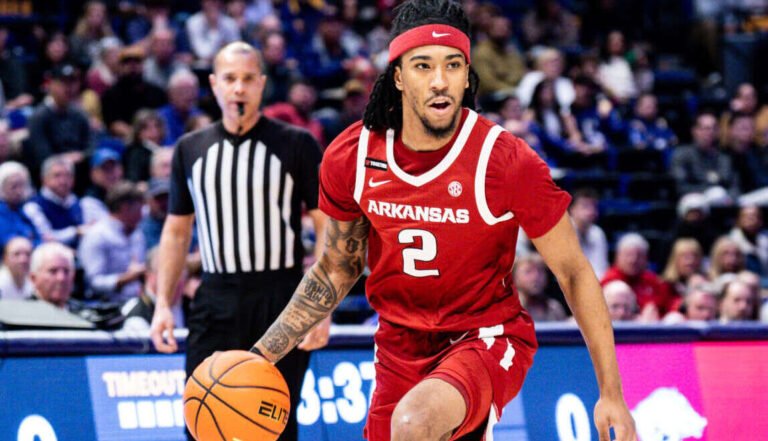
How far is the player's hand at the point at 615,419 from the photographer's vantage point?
3.95m

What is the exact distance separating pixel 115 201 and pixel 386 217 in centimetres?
548

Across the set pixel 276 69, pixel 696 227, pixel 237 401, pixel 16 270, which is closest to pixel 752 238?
pixel 696 227

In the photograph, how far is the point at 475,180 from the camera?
4.20m

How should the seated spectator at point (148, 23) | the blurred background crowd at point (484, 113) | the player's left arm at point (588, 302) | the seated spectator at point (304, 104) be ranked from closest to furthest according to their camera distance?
the player's left arm at point (588, 302), the blurred background crowd at point (484, 113), the seated spectator at point (304, 104), the seated spectator at point (148, 23)

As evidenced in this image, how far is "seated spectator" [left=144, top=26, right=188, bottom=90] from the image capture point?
39.5 ft

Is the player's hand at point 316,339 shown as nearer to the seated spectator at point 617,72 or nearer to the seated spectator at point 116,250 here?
the seated spectator at point 116,250

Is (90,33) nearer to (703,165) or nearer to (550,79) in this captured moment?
(550,79)

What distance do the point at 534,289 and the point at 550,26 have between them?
8.03 metres

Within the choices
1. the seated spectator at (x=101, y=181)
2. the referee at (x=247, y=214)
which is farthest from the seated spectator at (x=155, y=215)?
the referee at (x=247, y=214)

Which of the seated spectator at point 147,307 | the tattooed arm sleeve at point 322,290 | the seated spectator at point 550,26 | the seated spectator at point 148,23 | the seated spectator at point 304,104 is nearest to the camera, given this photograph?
the tattooed arm sleeve at point 322,290

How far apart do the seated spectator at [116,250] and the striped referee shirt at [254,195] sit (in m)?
3.33

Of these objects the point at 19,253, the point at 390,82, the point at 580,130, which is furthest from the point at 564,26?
the point at 390,82

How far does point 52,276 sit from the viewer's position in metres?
7.69

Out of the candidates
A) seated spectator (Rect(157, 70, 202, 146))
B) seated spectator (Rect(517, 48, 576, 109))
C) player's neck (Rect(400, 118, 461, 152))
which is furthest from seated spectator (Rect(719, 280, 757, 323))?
seated spectator (Rect(157, 70, 202, 146))
